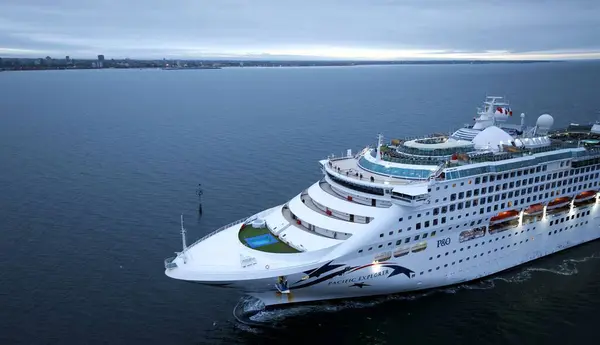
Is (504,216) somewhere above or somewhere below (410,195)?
below

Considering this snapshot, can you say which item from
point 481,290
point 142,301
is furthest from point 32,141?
point 481,290

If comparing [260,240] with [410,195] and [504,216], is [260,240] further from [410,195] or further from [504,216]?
[504,216]

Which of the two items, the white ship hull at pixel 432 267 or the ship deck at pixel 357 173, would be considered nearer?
the white ship hull at pixel 432 267

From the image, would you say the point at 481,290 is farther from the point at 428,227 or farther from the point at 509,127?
the point at 509,127

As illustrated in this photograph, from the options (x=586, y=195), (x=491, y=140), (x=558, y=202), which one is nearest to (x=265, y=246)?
(x=491, y=140)

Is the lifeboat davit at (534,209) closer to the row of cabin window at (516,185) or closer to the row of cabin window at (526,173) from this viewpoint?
the row of cabin window at (516,185)

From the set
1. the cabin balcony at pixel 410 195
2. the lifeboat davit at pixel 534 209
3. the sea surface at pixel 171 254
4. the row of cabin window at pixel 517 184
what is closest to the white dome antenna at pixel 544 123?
the row of cabin window at pixel 517 184
